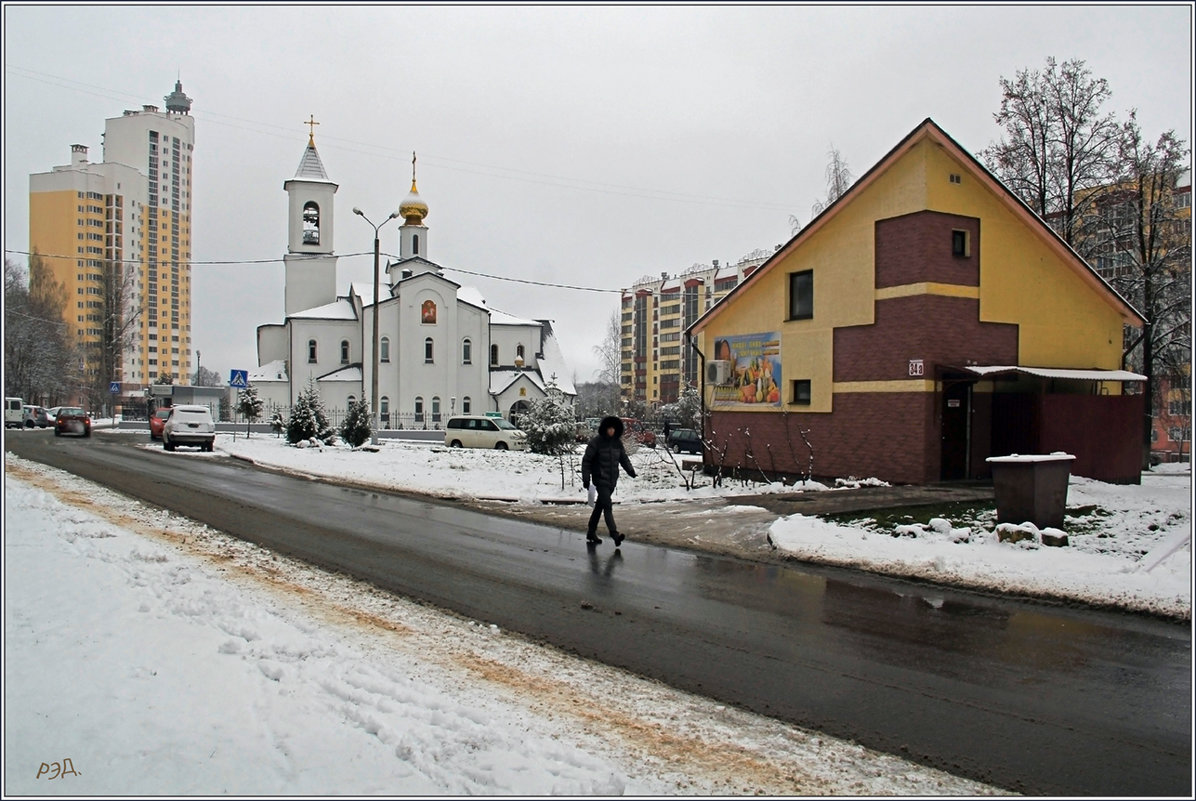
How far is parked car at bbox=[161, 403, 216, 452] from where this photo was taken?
33.2m

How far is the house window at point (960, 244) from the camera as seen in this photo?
61.5 feet

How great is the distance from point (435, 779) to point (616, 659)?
261cm

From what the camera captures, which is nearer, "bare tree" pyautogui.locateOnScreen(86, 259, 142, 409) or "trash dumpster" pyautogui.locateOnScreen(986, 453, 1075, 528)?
"trash dumpster" pyautogui.locateOnScreen(986, 453, 1075, 528)

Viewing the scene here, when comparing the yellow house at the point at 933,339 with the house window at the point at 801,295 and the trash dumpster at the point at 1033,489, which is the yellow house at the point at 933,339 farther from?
the trash dumpster at the point at 1033,489

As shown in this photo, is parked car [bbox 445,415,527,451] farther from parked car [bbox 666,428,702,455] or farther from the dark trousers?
the dark trousers

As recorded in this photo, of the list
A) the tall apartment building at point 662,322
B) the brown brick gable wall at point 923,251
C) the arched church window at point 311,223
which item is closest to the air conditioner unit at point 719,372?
the brown brick gable wall at point 923,251

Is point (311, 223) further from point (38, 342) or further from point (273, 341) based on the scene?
point (38, 342)

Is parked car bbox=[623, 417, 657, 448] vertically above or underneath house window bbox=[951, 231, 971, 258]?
underneath

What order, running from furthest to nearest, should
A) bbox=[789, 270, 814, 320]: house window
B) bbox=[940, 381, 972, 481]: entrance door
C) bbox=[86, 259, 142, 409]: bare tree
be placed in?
bbox=[86, 259, 142, 409]: bare tree → bbox=[789, 270, 814, 320]: house window → bbox=[940, 381, 972, 481]: entrance door

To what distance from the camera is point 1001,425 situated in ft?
63.8

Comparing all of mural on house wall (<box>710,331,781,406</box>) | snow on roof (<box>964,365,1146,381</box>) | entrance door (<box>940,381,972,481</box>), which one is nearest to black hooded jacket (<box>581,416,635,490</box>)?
snow on roof (<box>964,365,1146,381</box>)

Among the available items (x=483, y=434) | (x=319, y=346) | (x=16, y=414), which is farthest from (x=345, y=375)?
(x=483, y=434)

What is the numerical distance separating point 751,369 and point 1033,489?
11.2 metres

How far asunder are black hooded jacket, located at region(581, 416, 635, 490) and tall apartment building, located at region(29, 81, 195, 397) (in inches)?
910
